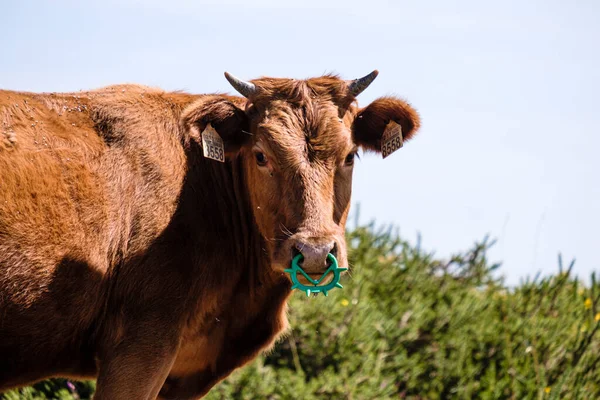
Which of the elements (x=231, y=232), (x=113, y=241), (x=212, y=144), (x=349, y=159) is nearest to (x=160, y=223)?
(x=113, y=241)

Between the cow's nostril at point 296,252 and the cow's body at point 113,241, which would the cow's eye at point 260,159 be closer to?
the cow's body at point 113,241

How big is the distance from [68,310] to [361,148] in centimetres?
254

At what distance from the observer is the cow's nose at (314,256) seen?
5.34 meters

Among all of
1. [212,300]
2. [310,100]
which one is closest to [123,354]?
[212,300]

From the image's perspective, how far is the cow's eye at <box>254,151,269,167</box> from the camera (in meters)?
6.04

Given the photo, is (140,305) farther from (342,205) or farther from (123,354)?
(342,205)

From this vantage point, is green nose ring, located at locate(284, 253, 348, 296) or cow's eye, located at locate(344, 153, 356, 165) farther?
cow's eye, located at locate(344, 153, 356, 165)

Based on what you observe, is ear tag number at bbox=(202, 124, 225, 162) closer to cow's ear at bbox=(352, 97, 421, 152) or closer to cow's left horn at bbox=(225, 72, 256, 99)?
cow's left horn at bbox=(225, 72, 256, 99)

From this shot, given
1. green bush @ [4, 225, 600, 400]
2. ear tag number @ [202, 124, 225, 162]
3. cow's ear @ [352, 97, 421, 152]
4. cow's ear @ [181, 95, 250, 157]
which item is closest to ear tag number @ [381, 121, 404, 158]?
cow's ear @ [352, 97, 421, 152]

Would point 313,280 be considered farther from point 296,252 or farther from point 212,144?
point 212,144

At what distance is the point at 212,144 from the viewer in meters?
6.20

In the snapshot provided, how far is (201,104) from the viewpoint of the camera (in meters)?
6.23

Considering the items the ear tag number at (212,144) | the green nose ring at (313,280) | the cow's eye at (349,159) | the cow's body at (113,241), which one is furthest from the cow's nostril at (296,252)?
the ear tag number at (212,144)

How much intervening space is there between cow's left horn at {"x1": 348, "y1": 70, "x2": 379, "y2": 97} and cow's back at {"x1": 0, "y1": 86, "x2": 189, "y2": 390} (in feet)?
4.38
